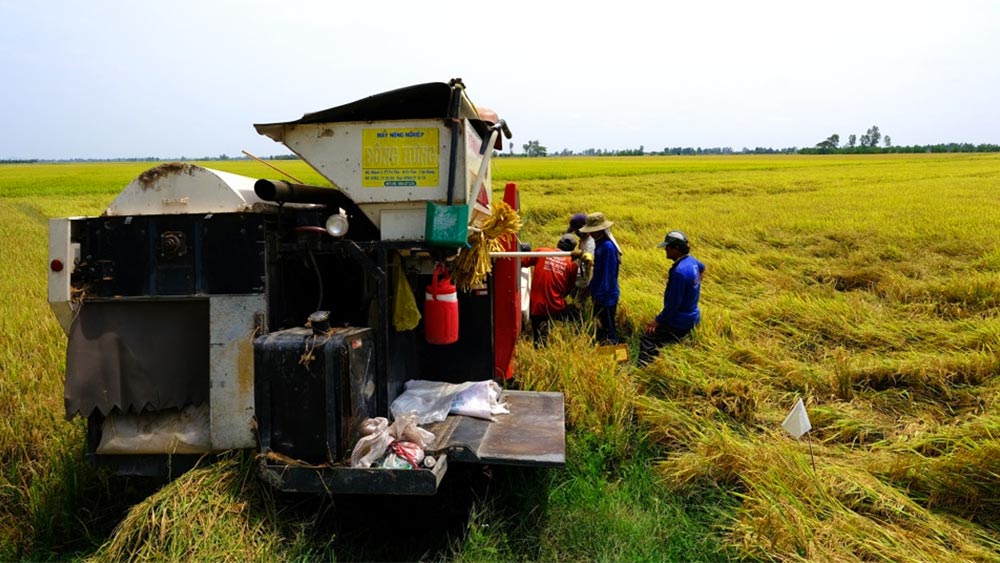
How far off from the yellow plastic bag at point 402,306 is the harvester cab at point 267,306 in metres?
0.01

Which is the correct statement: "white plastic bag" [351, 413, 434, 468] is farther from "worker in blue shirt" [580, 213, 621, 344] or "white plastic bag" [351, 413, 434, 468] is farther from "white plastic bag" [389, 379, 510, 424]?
"worker in blue shirt" [580, 213, 621, 344]

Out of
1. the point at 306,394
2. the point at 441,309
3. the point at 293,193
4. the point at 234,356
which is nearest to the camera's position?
the point at 306,394

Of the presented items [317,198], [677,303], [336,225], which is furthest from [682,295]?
[336,225]

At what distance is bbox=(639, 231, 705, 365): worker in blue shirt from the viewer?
575 cm

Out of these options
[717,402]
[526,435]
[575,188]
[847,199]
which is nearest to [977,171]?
[847,199]

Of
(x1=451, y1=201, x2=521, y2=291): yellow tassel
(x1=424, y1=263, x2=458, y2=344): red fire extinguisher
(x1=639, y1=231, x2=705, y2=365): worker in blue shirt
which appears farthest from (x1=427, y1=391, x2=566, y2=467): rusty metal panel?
(x1=639, y1=231, x2=705, y2=365): worker in blue shirt

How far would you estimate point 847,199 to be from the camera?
639 inches

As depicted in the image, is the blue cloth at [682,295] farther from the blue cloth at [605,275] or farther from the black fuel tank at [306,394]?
the black fuel tank at [306,394]

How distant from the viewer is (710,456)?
13.2ft

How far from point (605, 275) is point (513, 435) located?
2.83 meters

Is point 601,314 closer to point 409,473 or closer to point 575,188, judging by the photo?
point 409,473

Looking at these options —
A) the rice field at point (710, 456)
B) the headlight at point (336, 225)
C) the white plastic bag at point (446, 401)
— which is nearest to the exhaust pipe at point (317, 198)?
the headlight at point (336, 225)

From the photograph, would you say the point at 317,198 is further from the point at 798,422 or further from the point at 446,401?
the point at 798,422

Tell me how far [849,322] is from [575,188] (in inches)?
635
